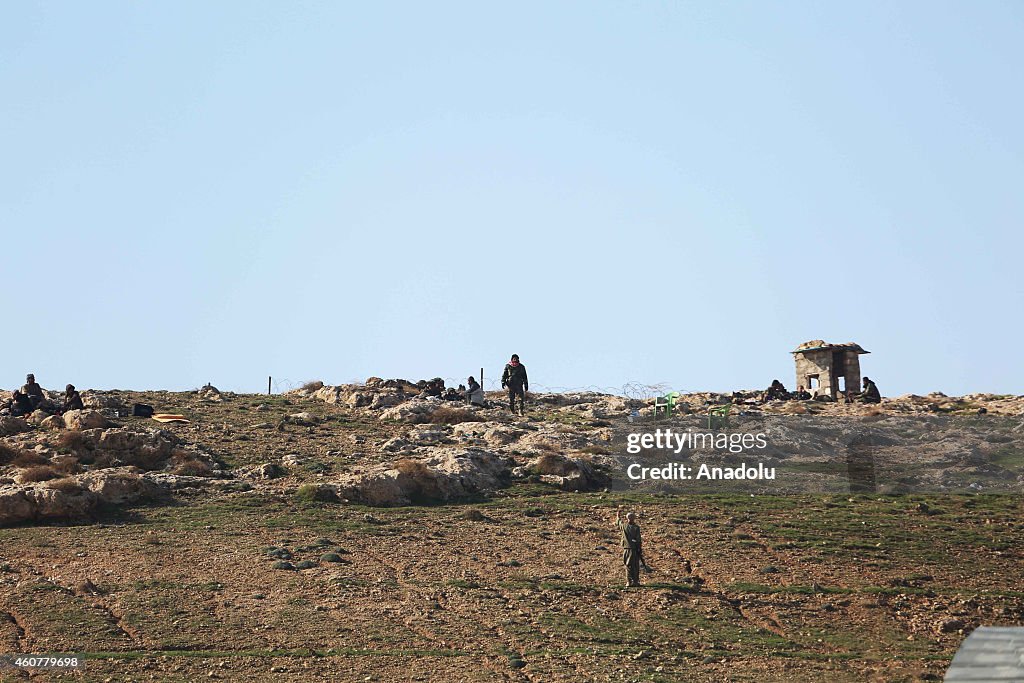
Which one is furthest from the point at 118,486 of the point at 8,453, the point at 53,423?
the point at 53,423

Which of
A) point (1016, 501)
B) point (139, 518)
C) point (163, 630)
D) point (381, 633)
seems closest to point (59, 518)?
point (139, 518)

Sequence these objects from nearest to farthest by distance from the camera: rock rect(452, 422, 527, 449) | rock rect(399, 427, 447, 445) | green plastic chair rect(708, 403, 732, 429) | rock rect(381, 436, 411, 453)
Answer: rock rect(381, 436, 411, 453) < rock rect(399, 427, 447, 445) < rock rect(452, 422, 527, 449) < green plastic chair rect(708, 403, 732, 429)

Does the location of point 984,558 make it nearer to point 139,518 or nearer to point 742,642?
point 742,642

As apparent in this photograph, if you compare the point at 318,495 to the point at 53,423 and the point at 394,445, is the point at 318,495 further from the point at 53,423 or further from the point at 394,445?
the point at 53,423

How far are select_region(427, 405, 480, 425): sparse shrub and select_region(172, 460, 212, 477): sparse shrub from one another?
10.6m

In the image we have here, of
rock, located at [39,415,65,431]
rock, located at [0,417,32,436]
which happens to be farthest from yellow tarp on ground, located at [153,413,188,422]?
rock, located at [0,417,32,436]

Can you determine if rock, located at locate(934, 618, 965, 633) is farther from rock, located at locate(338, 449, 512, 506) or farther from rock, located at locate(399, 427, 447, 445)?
rock, located at locate(399, 427, 447, 445)

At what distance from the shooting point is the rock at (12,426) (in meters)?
45.6

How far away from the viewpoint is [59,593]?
3059 cm

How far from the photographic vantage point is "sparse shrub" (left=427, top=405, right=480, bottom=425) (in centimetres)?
5084

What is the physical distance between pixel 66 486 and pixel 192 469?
5.07 meters

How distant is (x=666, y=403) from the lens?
56656 millimetres

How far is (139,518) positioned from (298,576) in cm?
735

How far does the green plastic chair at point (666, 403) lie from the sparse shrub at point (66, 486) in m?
23.6
